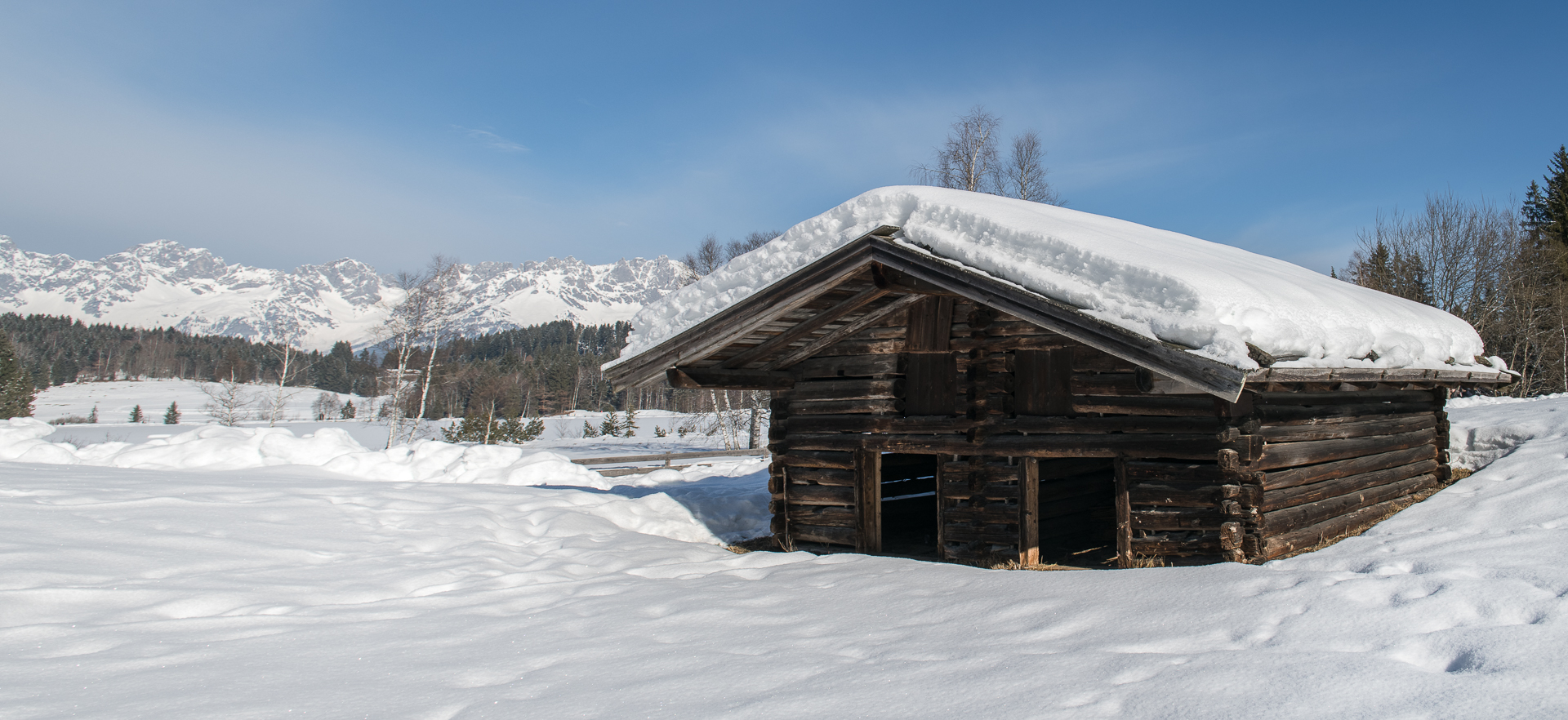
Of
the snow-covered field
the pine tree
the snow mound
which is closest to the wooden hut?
the snow-covered field

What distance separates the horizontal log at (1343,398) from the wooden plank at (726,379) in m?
5.05

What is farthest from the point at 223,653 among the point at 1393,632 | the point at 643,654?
the point at 1393,632

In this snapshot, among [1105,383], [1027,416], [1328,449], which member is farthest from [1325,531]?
[1027,416]

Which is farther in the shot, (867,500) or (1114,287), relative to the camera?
(867,500)

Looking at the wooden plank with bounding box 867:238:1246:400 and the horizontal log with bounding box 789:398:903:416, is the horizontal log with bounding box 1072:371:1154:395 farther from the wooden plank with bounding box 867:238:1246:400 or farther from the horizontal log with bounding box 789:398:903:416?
the horizontal log with bounding box 789:398:903:416

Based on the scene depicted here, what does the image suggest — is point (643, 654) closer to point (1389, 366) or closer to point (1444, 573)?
point (1444, 573)

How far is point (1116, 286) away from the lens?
21.0ft

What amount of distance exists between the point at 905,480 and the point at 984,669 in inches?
338

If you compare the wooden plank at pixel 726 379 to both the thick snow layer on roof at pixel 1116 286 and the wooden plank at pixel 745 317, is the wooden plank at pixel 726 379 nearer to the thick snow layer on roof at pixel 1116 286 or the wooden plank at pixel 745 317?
the wooden plank at pixel 745 317

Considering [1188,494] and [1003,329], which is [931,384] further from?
[1188,494]

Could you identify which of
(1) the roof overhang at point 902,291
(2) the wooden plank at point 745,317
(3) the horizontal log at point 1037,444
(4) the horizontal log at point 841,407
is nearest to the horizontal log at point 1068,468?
(3) the horizontal log at point 1037,444

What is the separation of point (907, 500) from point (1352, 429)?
6012 millimetres

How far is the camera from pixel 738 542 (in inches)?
408

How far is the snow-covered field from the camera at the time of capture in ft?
12.7
